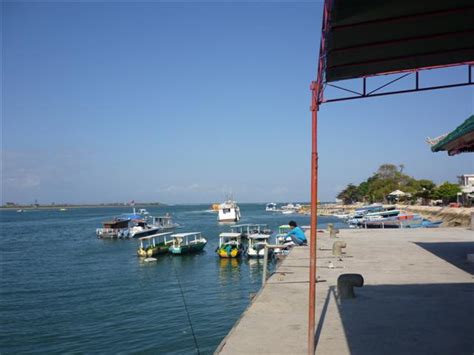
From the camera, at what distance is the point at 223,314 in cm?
1738

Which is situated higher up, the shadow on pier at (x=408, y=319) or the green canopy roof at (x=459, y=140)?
the green canopy roof at (x=459, y=140)

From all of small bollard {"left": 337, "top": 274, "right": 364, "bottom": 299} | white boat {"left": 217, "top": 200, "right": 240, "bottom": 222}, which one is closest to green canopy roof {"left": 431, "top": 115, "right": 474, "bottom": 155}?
small bollard {"left": 337, "top": 274, "right": 364, "bottom": 299}

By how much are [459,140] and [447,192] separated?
62845 mm

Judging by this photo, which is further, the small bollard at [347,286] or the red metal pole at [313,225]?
the small bollard at [347,286]

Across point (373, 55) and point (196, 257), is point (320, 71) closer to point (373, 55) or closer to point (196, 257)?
point (373, 55)

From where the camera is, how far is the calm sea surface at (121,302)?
14.7 m

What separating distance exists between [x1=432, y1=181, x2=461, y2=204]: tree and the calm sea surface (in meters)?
44.4

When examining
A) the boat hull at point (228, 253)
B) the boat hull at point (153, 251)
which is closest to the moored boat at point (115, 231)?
the boat hull at point (153, 251)

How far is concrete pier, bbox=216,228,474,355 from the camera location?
17.8ft

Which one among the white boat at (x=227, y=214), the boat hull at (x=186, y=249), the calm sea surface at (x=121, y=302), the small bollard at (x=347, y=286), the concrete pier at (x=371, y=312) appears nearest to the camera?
the concrete pier at (x=371, y=312)

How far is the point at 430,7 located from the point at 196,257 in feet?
107

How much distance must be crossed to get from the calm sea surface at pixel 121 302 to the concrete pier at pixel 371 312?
1.80m

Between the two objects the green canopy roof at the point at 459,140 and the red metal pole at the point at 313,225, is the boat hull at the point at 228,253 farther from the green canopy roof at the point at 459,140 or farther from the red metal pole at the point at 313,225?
the red metal pole at the point at 313,225

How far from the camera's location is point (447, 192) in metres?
65.4
